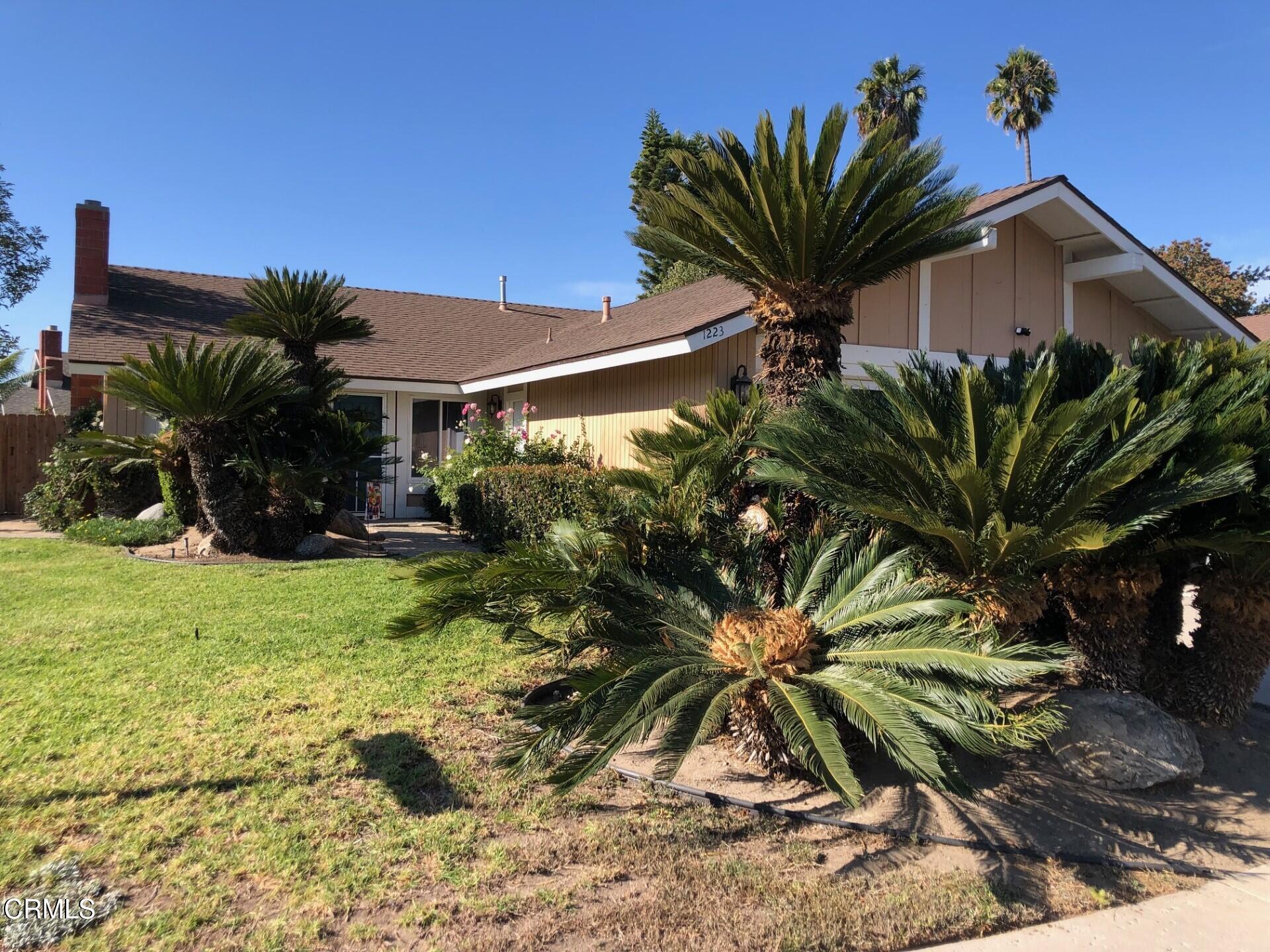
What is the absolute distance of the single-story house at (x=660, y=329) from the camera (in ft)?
38.8

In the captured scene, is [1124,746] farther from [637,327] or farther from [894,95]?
[894,95]

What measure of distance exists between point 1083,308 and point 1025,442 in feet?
38.0

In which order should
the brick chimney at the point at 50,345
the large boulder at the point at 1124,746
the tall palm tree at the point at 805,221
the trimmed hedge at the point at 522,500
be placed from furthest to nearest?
the brick chimney at the point at 50,345
the trimmed hedge at the point at 522,500
the tall palm tree at the point at 805,221
the large boulder at the point at 1124,746

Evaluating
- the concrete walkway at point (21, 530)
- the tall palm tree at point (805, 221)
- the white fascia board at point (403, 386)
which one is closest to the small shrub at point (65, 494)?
the concrete walkway at point (21, 530)

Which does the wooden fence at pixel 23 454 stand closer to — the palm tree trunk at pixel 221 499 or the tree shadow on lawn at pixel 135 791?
the palm tree trunk at pixel 221 499

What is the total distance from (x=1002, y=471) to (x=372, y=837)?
3.51 m

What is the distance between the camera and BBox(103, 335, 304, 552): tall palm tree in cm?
986

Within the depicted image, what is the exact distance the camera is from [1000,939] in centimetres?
324

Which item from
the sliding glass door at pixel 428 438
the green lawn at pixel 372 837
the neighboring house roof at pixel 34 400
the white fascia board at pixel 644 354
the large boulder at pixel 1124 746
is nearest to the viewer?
the green lawn at pixel 372 837

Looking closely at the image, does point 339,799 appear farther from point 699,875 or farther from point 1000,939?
point 1000,939

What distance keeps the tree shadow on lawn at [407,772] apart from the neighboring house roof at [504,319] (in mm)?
6613

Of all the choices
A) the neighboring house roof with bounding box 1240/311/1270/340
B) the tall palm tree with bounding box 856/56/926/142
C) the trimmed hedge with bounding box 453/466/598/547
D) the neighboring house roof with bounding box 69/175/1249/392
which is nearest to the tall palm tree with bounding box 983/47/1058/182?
the tall palm tree with bounding box 856/56/926/142

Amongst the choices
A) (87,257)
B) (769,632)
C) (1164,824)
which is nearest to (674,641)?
(769,632)

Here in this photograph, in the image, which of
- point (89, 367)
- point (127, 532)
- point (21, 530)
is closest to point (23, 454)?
point (21, 530)
